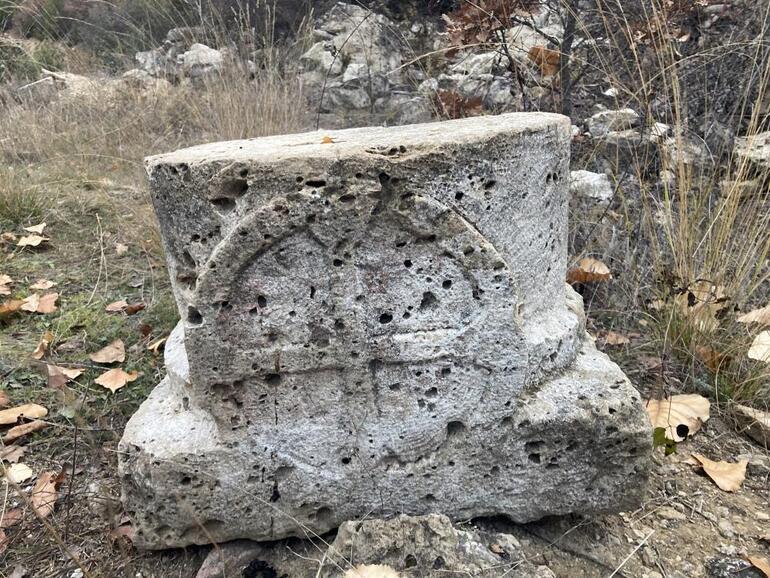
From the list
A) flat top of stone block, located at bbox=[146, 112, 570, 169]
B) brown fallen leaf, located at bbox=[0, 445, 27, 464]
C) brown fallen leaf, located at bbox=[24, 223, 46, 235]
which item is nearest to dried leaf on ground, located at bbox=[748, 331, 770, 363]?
flat top of stone block, located at bbox=[146, 112, 570, 169]

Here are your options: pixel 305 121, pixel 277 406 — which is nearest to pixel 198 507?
pixel 277 406

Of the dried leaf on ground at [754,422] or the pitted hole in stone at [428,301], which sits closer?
the pitted hole in stone at [428,301]

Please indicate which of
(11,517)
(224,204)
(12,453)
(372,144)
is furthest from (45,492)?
(372,144)

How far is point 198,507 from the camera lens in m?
1.39

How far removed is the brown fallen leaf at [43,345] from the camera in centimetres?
222

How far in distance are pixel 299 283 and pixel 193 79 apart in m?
4.47

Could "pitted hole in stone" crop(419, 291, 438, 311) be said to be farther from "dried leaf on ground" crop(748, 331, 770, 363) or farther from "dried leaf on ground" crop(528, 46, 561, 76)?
"dried leaf on ground" crop(528, 46, 561, 76)

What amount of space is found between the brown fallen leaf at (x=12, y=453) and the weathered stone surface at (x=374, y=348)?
23.4 inches

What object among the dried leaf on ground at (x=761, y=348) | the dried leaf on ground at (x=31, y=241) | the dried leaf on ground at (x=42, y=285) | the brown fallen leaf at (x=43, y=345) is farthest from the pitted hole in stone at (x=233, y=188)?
the dried leaf on ground at (x=31, y=241)

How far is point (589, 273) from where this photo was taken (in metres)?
2.42

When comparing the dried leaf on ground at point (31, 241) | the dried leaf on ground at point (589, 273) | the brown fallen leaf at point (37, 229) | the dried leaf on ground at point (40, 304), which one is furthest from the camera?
the brown fallen leaf at point (37, 229)

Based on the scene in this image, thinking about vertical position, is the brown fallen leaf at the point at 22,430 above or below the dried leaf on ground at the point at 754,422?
above

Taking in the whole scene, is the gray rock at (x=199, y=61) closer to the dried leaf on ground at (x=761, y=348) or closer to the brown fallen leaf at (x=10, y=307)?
the brown fallen leaf at (x=10, y=307)

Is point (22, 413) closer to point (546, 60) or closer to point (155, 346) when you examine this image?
point (155, 346)
